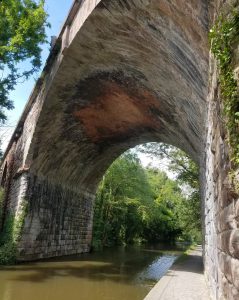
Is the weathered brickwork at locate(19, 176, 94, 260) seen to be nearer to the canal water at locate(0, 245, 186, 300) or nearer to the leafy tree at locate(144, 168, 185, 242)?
the canal water at locate(0, 245, 186, 300)

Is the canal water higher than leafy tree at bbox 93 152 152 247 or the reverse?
the reverse

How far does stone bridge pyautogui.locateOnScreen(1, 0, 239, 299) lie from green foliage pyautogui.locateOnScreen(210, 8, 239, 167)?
1.22 feet

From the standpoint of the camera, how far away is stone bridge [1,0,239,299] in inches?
151

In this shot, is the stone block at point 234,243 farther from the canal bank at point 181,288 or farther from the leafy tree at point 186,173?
the leafy tree at point 186,173

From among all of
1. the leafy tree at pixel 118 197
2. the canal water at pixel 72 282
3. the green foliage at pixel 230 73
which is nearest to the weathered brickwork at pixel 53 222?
the canal water at pixel 72 282

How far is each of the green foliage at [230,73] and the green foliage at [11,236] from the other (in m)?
10.1

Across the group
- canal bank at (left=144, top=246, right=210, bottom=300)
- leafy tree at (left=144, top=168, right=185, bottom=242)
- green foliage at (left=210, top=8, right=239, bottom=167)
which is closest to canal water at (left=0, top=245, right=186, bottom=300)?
canal bank at (left=144, top=246, right=210, bottom=300)

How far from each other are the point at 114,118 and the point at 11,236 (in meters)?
5.69

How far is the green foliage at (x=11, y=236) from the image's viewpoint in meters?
10.6

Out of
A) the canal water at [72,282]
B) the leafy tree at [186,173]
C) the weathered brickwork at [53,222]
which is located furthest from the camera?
the leafy tree at [186,173]

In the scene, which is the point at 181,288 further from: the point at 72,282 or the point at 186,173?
the point at 186,173

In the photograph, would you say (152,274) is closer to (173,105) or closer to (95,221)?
(173,105)

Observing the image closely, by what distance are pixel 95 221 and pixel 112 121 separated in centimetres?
1155

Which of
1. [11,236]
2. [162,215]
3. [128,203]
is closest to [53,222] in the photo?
[11,236]
